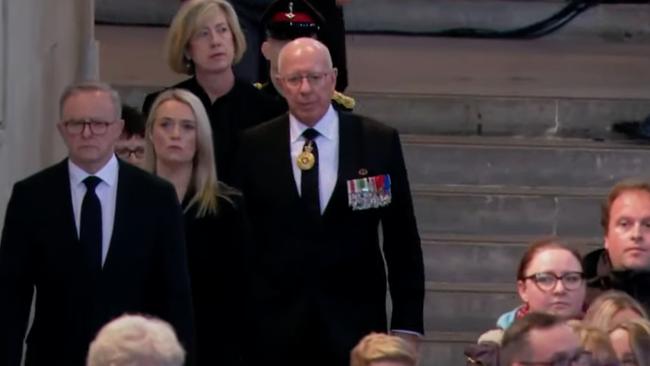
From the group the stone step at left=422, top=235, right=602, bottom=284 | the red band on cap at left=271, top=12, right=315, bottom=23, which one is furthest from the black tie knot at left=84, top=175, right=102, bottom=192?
the stone step at left=422, top=235, right=602, bottom=284

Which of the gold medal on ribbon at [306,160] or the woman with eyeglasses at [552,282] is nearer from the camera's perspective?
the woman with eyeglasses at [552,282]

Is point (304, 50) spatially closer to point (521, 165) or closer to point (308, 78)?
point (308, 78)

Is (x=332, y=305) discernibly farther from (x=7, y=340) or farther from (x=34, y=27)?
(x=34, y=27)

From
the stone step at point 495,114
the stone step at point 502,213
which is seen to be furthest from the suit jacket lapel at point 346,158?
the stone step at point 495,114

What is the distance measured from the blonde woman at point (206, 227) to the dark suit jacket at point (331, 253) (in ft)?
0.46

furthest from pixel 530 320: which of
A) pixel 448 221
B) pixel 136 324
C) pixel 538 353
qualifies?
pixel 448 221

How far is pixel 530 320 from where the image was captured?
641 centimetres

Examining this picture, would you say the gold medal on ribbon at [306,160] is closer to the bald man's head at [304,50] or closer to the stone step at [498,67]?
the bald man's head at [304,50]

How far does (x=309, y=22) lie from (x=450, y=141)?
1.91 m

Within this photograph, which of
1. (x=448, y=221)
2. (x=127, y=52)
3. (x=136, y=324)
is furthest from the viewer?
(x=127, y=52)

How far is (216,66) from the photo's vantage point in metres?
8.31

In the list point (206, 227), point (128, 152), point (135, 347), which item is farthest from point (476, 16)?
point (135, 347)

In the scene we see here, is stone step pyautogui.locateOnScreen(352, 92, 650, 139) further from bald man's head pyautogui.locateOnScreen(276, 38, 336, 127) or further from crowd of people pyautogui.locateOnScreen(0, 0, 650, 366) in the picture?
bald man's head pyautogui.locateOnScreen(276, 38, 336, 127)

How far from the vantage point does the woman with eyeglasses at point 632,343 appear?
6.98 meters
